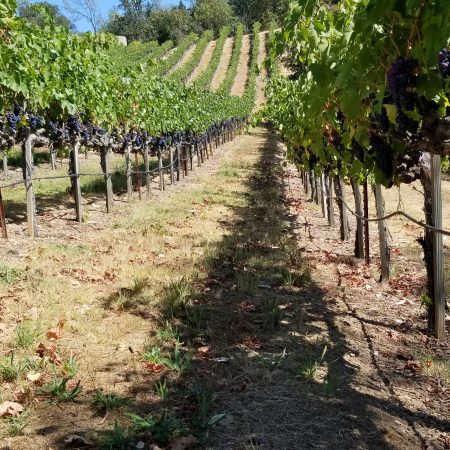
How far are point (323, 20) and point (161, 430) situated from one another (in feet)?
10.5

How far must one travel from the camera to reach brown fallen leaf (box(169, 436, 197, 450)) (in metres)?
3.36

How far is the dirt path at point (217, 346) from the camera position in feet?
12.0

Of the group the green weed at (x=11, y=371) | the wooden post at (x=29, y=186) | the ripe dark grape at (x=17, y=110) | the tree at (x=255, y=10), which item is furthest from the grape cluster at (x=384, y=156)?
the tree at (x=255, y=10)

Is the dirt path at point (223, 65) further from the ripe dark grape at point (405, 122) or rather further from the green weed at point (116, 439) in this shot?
the ripe dark grape at point (405, 122)

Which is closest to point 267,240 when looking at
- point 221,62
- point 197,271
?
point 197,271

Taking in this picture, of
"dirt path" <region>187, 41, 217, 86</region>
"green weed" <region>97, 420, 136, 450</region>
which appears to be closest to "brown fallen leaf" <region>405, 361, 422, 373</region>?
"green weed" <region>97, 420, 136, 450</region>

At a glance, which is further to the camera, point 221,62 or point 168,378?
point 221,62

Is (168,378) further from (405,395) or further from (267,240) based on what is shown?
(267,240)

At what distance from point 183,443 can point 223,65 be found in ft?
249

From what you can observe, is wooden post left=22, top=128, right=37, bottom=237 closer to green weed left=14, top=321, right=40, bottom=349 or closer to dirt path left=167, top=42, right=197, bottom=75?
green weed left=14, top=321, right=40, bottom=349

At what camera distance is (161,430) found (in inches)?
136

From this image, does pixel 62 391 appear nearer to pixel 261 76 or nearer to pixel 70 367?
pixel 70 367

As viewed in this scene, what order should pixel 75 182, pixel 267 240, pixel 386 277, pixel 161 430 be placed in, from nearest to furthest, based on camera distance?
1. pixel 161 430
2. pixel 386 277
3. pixel 267 240
4. pixel 75 182

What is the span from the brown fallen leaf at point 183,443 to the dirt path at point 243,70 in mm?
58754
